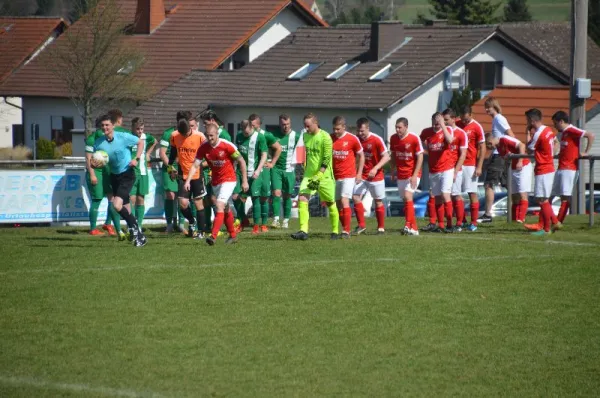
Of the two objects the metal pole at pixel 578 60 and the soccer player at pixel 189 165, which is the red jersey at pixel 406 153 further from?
the metal pole at pixel 578 60

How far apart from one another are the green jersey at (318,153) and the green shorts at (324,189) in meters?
0.10

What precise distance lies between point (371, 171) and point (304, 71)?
1627 inches

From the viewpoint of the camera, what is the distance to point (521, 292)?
42.5 feet

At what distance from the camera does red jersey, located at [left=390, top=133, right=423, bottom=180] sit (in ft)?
60.1

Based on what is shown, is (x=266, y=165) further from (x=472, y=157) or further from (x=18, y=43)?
(x=18, y=43)

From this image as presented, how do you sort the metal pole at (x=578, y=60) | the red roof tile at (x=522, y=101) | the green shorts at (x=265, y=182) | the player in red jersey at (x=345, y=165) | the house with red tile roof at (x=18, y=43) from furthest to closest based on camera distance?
1. the house with red tile roof at (x=18, y=43)
2. the red roof tile at (x=522, y=101)
3. the metal pole at (x=578, y=60)
4. the green shorts at (x=265, y=182)
5. the player in red jersey at (x=345, y=165)

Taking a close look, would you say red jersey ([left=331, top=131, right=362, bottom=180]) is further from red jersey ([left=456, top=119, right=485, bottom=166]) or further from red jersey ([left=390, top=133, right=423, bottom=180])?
red jersey ([left=456, top=119, right=485, bottom=166])

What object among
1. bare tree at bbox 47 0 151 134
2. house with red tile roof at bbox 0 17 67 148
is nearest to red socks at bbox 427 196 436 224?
bare tree at bbox 47 0 151 134

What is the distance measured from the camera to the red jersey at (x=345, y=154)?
1764cm

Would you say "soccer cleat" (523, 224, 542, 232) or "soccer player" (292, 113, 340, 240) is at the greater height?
"soccer player" (292, 113, 340, 240)

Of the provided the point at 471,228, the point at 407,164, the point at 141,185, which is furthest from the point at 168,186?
the point at 471,228

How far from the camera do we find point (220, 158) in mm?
16891

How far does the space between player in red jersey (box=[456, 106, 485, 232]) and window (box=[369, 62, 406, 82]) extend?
117ft

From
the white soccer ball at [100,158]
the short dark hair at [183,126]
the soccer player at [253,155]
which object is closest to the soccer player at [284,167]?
the soccer player at [253,155]
